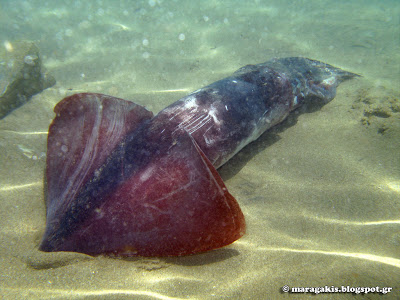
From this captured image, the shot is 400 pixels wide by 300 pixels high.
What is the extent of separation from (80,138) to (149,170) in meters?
1.13

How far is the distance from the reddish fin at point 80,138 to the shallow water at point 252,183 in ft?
1.80

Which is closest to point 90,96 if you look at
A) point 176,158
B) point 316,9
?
point 176,158

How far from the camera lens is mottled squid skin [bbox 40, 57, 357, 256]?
6.21ft

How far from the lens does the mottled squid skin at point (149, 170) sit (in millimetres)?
1894

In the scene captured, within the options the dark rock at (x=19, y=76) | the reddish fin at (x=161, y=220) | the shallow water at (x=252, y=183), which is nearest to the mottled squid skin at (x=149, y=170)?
the reddish fin at (x=161, y=220)

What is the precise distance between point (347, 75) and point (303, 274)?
5584 millimetres

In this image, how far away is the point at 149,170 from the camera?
7.09 ft

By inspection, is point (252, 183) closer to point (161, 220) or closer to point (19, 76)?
point (161, 220)

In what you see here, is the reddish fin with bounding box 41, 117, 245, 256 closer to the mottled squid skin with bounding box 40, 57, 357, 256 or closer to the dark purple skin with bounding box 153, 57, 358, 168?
the mottled squid skin with bounding box 40, 57, 357, 256

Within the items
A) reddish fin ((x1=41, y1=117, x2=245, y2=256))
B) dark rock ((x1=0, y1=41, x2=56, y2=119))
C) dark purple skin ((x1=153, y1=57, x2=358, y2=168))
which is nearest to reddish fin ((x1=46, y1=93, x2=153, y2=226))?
reddish fin ((x1=41, y1=117, x2=245, y2=256))

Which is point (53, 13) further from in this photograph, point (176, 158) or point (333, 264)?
point (333, 264)

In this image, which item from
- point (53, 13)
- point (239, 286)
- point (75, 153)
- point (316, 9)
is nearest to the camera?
point (239, 286)

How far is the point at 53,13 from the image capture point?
10.4 m

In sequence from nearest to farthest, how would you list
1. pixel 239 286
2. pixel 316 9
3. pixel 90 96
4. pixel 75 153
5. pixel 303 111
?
pixel 239 286 < pixel 75 153 < pixel 90 96 < pixel 303 111 < pixel 316 9
